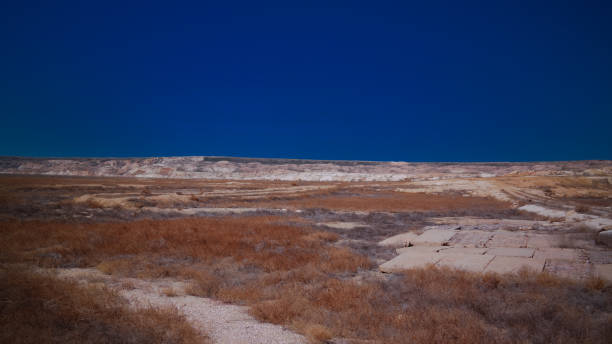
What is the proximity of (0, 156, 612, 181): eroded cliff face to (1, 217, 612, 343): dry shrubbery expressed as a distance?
10678 cm

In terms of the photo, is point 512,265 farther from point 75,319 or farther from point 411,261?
point 75,319

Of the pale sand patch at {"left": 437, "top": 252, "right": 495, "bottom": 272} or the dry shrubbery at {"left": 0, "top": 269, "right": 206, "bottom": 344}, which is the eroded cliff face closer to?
the pale sand patch at {"left": 437, "top": 252, "right": 495, "bottom": 272}

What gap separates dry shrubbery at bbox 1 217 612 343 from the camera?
4.72 m

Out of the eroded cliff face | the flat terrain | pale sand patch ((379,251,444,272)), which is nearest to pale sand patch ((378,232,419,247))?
the flat terrain

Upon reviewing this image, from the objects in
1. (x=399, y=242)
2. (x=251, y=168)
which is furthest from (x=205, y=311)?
(x=251, y=168)

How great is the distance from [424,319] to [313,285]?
8.71ft

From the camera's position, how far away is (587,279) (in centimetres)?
655

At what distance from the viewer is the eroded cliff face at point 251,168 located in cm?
12188

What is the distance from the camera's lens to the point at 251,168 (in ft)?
447

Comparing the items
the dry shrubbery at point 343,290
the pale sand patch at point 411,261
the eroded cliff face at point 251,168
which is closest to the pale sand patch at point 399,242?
the pale sand patch at point 411,261

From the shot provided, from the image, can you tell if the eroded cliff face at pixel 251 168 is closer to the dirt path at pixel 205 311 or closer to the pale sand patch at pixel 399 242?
the pale sand patch at pixel 399 242

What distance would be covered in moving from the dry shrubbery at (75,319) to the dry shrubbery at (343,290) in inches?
61.7

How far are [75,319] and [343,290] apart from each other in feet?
14.7

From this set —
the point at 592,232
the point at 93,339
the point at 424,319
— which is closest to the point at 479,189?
the point at 592,232
